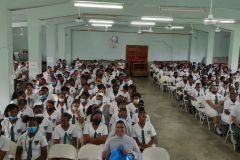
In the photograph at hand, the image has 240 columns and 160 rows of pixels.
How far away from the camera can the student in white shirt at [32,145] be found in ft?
17.2

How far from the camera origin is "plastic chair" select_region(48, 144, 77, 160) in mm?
5465

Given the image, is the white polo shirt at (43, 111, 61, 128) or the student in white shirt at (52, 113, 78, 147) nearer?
the student in white shirt at (52, 113, 78, 147)

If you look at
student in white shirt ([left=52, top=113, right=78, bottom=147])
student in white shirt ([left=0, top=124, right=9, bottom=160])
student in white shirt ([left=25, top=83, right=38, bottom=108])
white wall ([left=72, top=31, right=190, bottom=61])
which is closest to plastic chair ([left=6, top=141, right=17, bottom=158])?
student in white shirt ([left=0, top=124, right=9, bottom=160])

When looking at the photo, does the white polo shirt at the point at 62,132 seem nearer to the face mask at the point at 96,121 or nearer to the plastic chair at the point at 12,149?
the face mask at the point at 96,121

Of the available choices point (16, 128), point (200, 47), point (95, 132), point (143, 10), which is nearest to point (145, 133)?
point (95, 132)

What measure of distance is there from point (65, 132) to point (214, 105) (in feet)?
17.9

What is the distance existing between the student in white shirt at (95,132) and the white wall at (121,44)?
698 inches

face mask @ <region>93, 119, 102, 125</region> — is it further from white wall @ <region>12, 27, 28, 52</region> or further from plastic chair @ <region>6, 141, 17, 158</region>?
white wall @ <region>12, 27, 28, 52</region>

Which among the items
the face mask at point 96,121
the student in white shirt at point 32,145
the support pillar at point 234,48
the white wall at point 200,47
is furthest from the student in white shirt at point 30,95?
the white wall at point 200,47

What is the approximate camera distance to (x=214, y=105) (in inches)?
379

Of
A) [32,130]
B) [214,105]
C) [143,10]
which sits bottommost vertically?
[214,105]

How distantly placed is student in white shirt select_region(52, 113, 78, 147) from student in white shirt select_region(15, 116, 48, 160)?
1.96 ft

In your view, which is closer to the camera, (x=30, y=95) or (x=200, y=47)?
(x=30, y=95)

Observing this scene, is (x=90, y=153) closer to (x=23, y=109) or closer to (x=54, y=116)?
(x=54, y=116)
